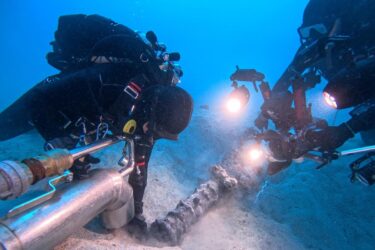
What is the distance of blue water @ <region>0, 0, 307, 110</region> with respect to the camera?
259ft

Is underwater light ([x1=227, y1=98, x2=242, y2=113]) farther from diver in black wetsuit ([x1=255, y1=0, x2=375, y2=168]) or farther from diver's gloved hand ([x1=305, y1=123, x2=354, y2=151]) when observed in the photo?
diver's gloved hand ([x1=305, y1=123, x2=354, y2=151])

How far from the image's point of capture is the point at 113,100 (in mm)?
2811

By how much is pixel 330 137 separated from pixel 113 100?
2.90 m

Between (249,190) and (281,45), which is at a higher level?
(281,45)

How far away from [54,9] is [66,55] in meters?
112

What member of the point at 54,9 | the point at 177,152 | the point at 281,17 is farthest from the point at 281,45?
the point at 177,152

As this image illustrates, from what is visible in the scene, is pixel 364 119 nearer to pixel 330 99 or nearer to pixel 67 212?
pixel 330 99

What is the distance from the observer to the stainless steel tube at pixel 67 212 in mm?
1399

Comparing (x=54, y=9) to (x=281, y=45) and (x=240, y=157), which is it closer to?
(x=281, y=45)

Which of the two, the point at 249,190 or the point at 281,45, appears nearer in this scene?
the point at 249,190

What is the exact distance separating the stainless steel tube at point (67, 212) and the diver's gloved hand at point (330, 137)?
2.63m

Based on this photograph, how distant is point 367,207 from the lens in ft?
16.4

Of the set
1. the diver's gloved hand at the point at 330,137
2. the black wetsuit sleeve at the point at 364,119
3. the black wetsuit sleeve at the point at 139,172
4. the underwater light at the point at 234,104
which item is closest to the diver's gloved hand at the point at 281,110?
the diver's gloved hand at the point at 330,137

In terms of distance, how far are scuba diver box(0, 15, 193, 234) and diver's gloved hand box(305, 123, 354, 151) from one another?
203 cm
